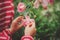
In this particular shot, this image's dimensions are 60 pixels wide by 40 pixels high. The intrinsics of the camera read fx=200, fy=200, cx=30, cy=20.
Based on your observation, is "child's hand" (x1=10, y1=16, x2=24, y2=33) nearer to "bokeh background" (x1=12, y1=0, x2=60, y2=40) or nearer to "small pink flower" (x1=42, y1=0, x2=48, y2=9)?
"bokeh background" (x1=12, y1=0, x2=60, y2=40)

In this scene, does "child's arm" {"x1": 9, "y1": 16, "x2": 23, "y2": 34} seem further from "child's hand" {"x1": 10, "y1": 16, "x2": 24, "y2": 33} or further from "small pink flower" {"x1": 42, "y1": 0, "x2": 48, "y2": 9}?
"small pink flower" {"x1": 42, "y1": 0, "x2": 48, "y2": 9}

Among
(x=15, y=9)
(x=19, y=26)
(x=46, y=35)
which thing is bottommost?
(x=46, y=35)

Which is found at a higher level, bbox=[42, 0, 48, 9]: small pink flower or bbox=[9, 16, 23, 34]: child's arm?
bbox=[42, 0, 48, 9]: small pink flower

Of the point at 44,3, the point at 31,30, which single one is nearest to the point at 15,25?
the point at 31,30

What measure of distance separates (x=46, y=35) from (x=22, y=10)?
221 millimetres

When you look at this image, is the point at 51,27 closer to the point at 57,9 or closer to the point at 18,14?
the point at 57,9

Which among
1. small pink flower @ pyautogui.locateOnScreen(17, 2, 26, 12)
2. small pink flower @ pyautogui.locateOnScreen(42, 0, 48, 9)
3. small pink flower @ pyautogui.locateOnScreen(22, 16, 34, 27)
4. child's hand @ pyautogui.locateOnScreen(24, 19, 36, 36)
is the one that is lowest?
child's hand @ pyautogui.locateOnScreen(24, 19, 36, 36)

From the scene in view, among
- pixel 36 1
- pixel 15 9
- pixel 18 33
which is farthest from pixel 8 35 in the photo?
pixel 36 1

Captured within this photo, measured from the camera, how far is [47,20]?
1.19 metres

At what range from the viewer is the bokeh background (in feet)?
3.84

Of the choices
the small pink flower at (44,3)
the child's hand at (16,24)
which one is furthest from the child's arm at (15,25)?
the small pink flower at (44,3)

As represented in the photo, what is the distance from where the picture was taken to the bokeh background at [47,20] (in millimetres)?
1169

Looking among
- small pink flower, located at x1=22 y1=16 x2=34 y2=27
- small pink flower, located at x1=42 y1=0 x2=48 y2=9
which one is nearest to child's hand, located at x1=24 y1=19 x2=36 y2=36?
small pink flower, located at x1=22 y1=16 x2=34 y2=27

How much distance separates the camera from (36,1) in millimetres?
1229
